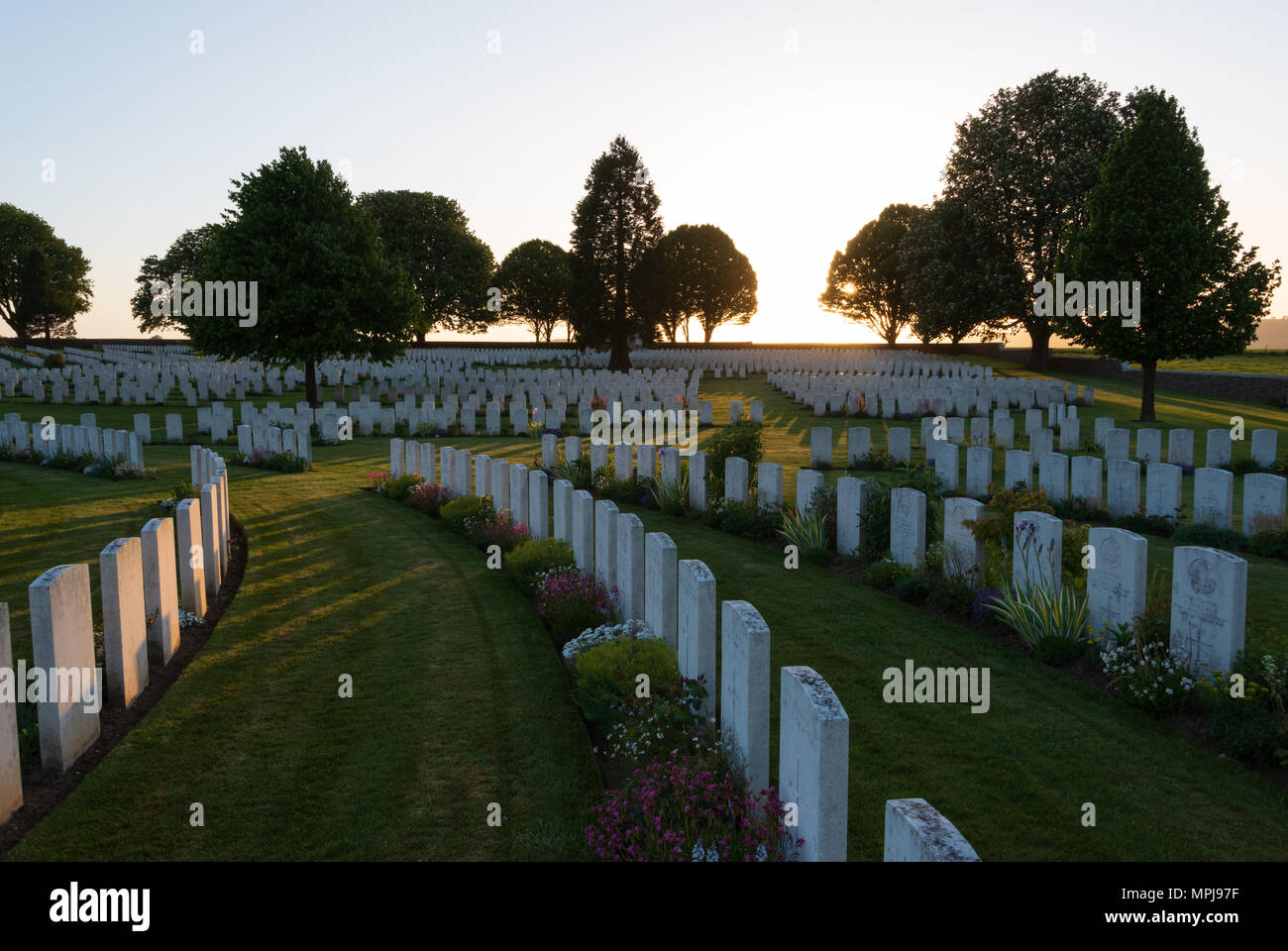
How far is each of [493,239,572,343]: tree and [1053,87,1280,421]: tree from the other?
6444 centimetres

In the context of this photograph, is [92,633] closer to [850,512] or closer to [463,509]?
[463,509]

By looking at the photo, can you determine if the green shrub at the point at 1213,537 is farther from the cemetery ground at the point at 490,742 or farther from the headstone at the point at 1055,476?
the headstone at the point at 1055,476

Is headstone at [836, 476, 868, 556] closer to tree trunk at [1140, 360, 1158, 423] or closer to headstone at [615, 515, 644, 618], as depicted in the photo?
headstone at [615, 515, 644, 618]

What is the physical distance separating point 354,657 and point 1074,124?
4201 cm

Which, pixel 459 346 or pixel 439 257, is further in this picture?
pixel 459 346

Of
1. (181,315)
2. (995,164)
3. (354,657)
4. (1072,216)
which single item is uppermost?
(995,164)

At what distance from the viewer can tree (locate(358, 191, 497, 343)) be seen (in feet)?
→ 229

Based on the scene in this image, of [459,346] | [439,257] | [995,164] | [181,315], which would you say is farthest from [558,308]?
[181,315]

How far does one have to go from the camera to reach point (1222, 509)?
1119cm

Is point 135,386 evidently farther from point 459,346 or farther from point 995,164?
point 459,346

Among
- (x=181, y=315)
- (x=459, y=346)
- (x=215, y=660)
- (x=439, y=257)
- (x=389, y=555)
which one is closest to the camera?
(x=215, y=660)

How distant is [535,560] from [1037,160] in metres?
39.4

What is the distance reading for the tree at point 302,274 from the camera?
28594 mm

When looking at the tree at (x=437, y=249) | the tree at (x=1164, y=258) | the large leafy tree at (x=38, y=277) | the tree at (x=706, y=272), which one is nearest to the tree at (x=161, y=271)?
the large leafy tree at (x=38, y=277)
